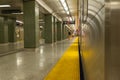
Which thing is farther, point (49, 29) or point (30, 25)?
point (49, 29)

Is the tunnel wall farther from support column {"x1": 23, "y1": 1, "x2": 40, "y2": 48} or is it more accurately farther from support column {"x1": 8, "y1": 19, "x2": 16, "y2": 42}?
support column {"x1": 8, "y1": 19, "x2": 16, "y2": 42}

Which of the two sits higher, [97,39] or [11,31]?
[11,31]

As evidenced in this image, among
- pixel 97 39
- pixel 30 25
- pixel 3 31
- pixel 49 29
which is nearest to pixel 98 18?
pixel 97 39

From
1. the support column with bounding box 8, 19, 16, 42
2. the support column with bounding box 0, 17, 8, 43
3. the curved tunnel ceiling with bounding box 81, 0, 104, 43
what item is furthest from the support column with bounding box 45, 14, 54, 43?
the curved tunnel ceiling with bounding box 81, 0, 104, 43

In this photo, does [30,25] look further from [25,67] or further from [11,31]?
[11,31]

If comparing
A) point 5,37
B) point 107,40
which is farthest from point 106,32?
point 5,37

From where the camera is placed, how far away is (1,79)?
4.89m

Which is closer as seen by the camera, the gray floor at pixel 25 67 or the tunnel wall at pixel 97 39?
the tunnel wall at pixel 97 39

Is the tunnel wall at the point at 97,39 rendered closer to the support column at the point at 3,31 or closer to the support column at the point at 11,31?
the support column at the point at 3,31

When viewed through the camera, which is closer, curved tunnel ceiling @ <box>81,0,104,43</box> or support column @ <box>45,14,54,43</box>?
curved tunnel ceiling @ <box>81,0,104,43</box>

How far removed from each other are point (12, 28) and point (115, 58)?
93.1 feet

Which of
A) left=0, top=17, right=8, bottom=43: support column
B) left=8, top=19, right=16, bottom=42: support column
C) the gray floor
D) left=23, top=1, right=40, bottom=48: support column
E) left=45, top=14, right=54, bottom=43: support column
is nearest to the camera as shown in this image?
the gray floor

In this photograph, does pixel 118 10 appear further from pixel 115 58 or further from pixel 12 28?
pixel 12 28

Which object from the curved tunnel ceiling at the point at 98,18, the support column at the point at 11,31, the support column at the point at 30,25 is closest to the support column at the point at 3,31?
the support column at the point at 11,31
